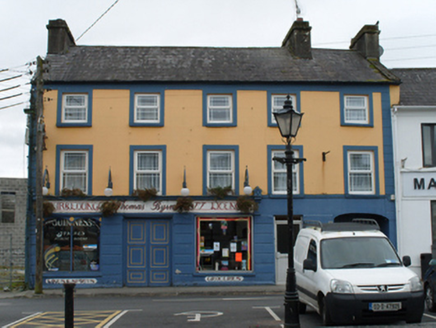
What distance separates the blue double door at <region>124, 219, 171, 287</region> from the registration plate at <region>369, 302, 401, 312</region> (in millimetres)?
11617

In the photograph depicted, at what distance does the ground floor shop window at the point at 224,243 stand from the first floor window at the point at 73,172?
474 centimetres

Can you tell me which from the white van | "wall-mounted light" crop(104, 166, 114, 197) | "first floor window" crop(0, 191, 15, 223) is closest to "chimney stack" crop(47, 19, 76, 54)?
"wall-mounted light" crop(104, 166, 114, 197)

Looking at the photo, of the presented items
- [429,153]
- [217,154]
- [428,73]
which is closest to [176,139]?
[217,154]

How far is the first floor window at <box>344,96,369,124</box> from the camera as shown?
20.6 m

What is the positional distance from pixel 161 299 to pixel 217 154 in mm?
6230

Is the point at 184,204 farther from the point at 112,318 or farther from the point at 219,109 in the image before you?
the point at 112,318

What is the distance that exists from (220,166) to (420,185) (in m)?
7.88

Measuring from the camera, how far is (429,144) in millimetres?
20531

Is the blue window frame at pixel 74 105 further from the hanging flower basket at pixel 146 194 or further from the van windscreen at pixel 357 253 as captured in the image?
the van windscreen at pixel 357 253

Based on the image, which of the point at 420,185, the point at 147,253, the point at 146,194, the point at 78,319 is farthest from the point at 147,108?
the point at 420,185

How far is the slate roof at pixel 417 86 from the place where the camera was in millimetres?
20984

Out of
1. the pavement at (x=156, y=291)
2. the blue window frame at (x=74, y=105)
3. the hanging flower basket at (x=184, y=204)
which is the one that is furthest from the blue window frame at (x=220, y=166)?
Result: the blue window frame at (x=74, y=105)

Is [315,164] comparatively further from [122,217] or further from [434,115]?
[122,217]

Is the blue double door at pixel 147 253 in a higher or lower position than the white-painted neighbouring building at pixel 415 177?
lower
